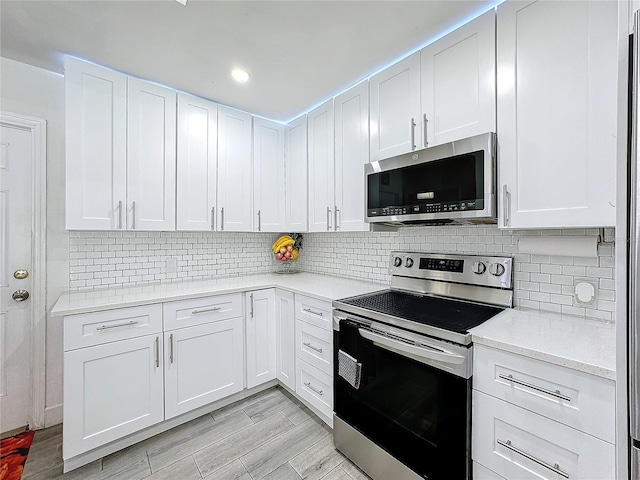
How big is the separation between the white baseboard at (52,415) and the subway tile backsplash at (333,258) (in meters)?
0.85

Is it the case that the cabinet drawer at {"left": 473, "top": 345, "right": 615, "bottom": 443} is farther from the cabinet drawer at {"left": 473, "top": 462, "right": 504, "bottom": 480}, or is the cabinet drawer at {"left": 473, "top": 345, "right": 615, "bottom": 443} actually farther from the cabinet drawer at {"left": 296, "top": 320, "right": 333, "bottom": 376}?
the cabinet drawer at {"left": 296, "top": 320, "right": 333, "bottom": 376}

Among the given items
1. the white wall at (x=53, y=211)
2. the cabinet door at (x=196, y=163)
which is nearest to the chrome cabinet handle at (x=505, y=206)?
the cabinet door at (x=196, y=163)

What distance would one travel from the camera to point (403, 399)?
4.70 feet

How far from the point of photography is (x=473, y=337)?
1.20 m

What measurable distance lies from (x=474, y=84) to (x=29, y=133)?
9.30 ft

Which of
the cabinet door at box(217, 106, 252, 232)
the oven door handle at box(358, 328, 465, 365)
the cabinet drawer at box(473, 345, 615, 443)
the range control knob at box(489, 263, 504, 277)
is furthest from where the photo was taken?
the cabinet door at box(217, 106, 252, 232)

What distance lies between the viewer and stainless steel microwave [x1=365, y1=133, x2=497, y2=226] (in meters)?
1.42

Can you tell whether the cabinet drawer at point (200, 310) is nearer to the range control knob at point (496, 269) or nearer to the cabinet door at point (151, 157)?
the cabinet door at point (151, 157)

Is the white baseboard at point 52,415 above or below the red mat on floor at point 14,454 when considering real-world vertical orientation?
above

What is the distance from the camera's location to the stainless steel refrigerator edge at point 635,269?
2.19ft

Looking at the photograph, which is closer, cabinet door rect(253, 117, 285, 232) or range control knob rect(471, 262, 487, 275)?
range control knob rect(471, 262, 487, 275)

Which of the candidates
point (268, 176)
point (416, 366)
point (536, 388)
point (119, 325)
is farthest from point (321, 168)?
point (536, 388)

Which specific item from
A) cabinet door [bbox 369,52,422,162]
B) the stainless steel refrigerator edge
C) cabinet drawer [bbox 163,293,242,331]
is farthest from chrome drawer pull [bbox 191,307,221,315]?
the stainless steel refrigerator edge

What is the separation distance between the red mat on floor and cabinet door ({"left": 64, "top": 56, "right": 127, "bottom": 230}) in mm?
1415
